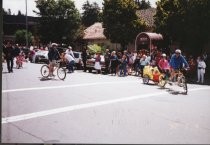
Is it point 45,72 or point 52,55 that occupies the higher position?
point 52,55

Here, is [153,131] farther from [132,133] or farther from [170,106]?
[170,106]

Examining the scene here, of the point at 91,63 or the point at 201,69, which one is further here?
the point at 91,63

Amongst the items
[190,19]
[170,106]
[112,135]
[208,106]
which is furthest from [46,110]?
[190,19]

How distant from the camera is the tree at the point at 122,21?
36.2m

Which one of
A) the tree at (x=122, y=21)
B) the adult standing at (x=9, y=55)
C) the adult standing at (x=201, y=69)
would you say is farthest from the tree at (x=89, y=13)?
the adult standing at (x=201, y=69)

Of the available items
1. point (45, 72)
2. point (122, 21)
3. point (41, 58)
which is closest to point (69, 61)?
point (45, 72)

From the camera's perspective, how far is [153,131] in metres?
7.80

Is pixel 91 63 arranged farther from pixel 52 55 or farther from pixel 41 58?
pixel 41 58

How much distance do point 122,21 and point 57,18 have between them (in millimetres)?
8556

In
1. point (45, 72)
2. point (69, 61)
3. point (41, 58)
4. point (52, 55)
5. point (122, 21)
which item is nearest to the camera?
point (52, 55)

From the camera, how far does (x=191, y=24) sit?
21.1 metres

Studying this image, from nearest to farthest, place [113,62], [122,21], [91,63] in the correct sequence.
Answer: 1. [113,62]
2. [91,63]
3. [122,21]

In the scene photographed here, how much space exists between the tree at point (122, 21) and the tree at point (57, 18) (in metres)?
3.89

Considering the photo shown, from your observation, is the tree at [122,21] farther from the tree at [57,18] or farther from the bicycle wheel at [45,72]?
the bicycle wheel at [45,72]
